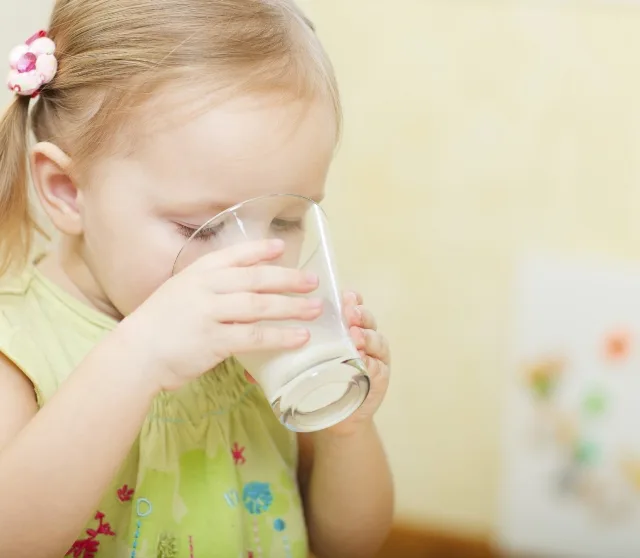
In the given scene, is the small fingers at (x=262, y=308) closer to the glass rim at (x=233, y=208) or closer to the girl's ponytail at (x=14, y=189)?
the glass rim at (x=233, y=208)

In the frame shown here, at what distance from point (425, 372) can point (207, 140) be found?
873 mm

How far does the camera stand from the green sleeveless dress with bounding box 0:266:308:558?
771 millimetres

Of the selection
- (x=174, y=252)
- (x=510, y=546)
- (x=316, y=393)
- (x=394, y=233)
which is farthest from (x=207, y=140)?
(x=510, y=546)

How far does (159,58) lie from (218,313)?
0.22 m

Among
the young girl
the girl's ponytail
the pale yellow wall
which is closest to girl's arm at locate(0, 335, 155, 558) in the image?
the young girl

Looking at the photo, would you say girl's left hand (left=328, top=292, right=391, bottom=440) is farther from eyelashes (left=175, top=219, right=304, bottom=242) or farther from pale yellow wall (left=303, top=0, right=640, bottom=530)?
pale yellow wall (left=303, top=0, right=640, bottom=530)

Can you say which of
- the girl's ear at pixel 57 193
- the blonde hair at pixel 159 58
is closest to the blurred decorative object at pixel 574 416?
the blonde hair at pixel 159 58

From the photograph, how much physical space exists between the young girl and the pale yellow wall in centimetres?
59

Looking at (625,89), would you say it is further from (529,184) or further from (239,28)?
(239,28)

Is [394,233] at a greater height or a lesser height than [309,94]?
lesser

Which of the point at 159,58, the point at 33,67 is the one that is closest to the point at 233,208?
the point at 159,58

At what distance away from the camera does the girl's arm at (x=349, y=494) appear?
0.85 metres

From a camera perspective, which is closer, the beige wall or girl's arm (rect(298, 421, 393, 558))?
girl's arm (rect(298, 421, 393, 558))

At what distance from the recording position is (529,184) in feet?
4.51
